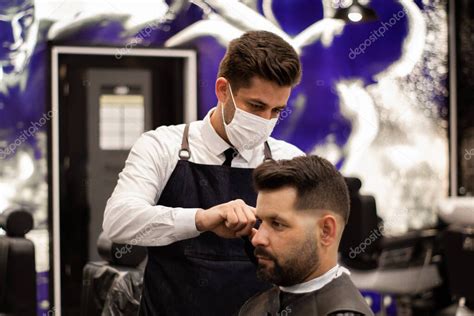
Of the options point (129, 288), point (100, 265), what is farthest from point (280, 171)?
point (100, 265)

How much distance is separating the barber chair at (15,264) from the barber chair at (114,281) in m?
0.34

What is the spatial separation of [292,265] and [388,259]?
3.26 metres

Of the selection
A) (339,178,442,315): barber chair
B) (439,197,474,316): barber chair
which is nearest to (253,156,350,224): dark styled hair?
(339,178,442,315): barber chair

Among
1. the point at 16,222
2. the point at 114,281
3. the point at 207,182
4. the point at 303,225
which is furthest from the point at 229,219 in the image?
the point at 16,222

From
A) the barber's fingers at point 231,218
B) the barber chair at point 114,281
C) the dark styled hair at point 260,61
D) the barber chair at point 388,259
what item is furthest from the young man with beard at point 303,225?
the barber chair at point 388,259

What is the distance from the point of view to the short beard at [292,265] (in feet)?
6.26

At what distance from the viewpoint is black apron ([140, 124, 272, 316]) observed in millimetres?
2059

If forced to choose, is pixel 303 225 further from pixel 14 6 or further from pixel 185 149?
pixel 14 6

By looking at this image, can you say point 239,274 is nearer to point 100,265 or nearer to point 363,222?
point 100,265

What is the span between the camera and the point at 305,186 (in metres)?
1.89

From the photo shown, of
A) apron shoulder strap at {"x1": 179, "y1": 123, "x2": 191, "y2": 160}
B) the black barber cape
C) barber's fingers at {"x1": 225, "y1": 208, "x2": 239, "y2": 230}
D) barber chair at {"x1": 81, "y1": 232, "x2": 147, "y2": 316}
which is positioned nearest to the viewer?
barber's fingers at {"x1": 225, "y1": 208, "x2": 239, "y2": 230}

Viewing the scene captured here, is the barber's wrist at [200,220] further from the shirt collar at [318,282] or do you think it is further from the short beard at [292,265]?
the shirt collar at [318,282]

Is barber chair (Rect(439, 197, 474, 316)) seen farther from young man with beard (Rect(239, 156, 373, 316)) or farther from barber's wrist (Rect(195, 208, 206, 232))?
barber's wrist (Rect(195, 208, 206, 232))

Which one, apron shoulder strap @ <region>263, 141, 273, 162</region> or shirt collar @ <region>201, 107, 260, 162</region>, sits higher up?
shirt collar @ <region>201, 107, 260, 162</region>
